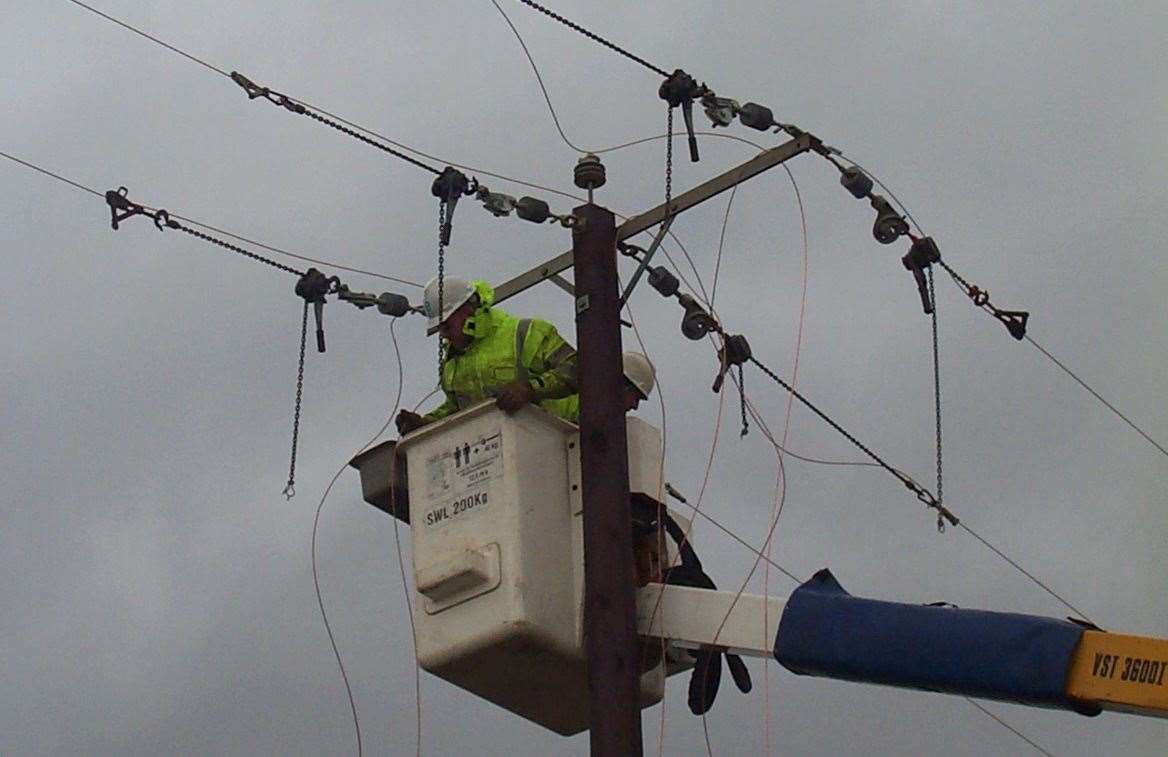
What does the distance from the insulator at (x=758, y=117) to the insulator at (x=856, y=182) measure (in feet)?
1.35

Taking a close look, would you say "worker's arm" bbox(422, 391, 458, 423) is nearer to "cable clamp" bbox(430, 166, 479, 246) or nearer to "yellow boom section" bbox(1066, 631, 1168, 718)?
"cable clamp" bbox(430, 166, 479, 246)

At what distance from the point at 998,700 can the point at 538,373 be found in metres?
2.38

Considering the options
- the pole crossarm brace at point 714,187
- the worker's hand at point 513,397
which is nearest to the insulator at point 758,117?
the pole crossarm brace at point 714,187

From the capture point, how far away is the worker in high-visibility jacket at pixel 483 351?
8938 millimetres

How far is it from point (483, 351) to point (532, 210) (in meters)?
0.75

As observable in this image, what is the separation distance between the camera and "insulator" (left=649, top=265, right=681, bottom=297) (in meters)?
9.20

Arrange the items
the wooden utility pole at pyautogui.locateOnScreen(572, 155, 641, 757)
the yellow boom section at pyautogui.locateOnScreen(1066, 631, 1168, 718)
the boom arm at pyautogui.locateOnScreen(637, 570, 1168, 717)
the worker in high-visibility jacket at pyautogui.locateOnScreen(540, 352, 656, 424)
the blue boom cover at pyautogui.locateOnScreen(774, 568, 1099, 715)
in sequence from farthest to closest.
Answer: the worker in high-visibility jacket at pyautogui.locateOnScreen(540, 352, 656, 424)
the wooden utility pole at pyautogui.locateOnScreen(572, 155, 641, 757)
the blue boom cover at pyautogui.locateOnScreen(774, 568, 1099, 715)
the boom arm at pyautogui.locateOnScreen(637, 570, 1168, 717)
the yellow boom section at pyautogui.locateOnScreen(1066, 631, 1168, 718)

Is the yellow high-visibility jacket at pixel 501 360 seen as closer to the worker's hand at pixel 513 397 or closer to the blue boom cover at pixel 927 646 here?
the worker's hand at pixel 513 397

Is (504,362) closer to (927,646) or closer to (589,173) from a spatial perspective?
(589,173)

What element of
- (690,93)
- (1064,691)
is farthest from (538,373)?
(1064,691)

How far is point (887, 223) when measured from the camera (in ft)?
28.9

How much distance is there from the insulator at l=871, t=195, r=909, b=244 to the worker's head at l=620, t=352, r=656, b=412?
1.22 metres

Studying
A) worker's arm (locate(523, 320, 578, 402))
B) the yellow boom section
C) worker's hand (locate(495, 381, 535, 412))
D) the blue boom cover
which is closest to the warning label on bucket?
worker's hand (locate(495, 381, 535, 412))

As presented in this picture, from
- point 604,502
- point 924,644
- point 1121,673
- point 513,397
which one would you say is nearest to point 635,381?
point 513,397
